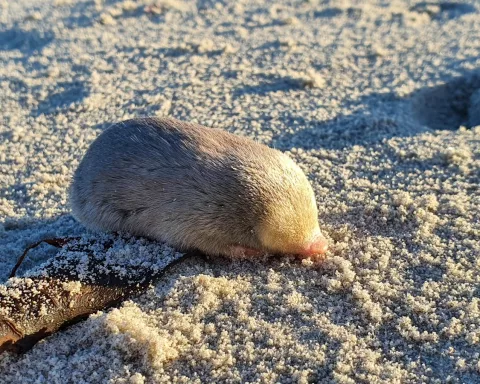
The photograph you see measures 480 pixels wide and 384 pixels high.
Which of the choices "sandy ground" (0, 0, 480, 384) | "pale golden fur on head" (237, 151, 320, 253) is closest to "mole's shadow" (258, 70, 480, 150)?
"sandy ground" (0, 0, 480, 384)

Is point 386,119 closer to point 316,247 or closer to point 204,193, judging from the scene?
point 316,247

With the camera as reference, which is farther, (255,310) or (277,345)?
(255,310)

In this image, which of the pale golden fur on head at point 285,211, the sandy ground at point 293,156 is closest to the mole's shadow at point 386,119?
the sandy ground at point 293,156

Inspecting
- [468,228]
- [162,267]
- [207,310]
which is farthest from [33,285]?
[468,228]

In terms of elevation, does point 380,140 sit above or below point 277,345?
above

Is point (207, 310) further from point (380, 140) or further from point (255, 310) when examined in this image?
point (380, 140)

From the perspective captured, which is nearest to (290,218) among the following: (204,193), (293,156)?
(204,193)

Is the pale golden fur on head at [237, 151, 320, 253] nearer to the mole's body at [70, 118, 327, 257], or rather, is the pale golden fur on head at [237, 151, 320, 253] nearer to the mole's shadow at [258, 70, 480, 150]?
the mole's body at [70, 118, 327, 257]
